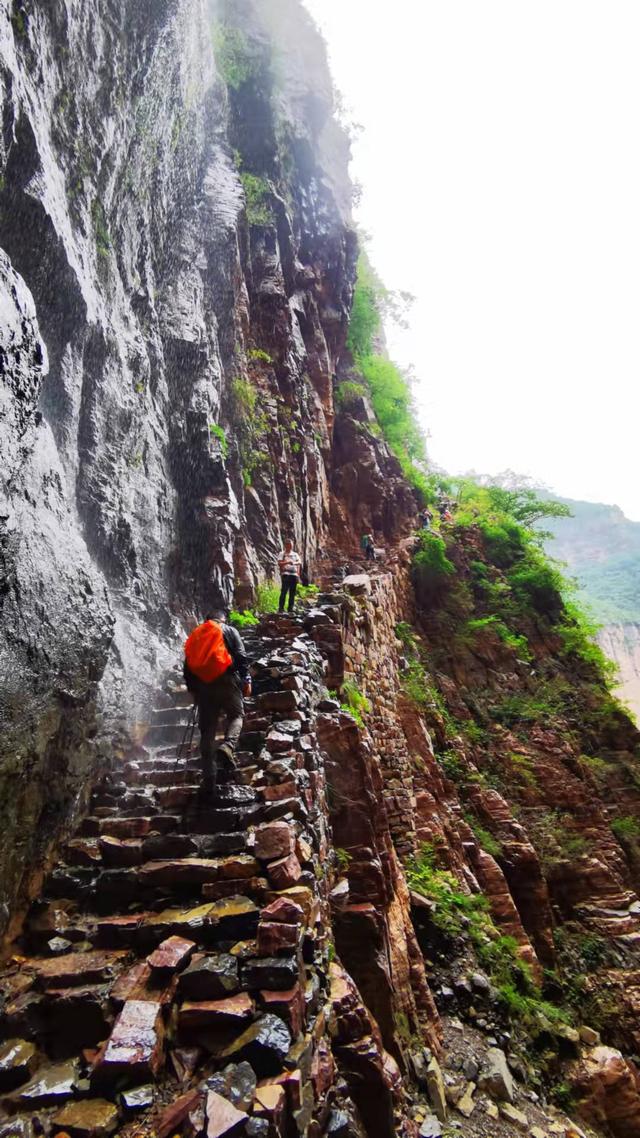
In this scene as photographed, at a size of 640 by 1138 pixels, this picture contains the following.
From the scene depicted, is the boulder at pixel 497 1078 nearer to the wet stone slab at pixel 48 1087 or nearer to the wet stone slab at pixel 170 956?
the wet stone slab at pixel 170 956

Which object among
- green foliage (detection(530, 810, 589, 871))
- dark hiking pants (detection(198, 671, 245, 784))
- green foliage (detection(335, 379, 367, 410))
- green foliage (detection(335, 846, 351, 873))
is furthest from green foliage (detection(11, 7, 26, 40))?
green foliage (detection(335, 379, 367, 410))

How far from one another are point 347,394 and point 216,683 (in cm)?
2015

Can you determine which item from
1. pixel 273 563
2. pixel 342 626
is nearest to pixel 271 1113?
pixel 342 626

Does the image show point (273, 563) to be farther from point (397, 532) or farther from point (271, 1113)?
point (271, 1113)

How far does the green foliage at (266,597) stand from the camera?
41.9 ft

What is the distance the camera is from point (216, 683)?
5.47 meters

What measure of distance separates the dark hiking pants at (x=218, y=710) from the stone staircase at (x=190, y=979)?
0.36 metres

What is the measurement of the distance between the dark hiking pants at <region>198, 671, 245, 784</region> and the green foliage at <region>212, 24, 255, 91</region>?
2049cm

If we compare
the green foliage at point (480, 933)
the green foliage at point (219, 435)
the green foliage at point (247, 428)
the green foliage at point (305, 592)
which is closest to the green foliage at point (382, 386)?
the green foliage at point (247, 428)

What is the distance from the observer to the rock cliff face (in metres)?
3.37

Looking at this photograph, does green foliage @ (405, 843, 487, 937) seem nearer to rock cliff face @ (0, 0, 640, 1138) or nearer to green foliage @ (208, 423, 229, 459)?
rock cliff face @ (0, 0, 640, 1138)

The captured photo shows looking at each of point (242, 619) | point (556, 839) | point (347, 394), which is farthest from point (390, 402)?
point (556, 839)

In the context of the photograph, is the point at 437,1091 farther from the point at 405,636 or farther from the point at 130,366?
the point at 405,636

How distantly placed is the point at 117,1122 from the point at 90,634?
376 centimetres
